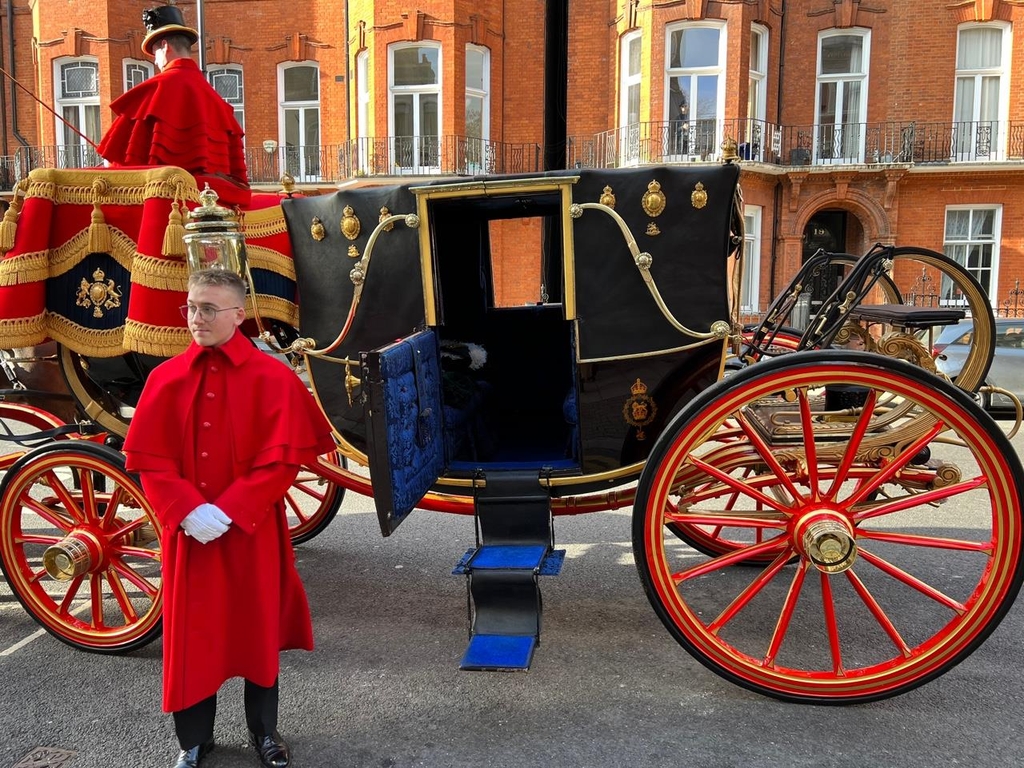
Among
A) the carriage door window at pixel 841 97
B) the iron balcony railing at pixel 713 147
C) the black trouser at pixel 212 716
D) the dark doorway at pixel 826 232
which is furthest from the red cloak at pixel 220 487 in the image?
the dark doorway at pixel 826 232

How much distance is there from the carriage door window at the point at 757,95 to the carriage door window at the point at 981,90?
371 centimetres

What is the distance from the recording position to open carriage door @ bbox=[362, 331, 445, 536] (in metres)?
2.74

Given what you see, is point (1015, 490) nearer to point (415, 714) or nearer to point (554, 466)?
point (554, 466)

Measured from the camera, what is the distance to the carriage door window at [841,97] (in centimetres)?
1558

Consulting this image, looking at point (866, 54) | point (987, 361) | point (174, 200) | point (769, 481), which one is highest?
point (866, 54)

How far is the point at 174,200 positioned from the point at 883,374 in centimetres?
293

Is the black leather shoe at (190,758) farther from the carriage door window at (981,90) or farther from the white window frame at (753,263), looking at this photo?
the carriage door window at (981,90)

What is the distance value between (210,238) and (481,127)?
1387 cm

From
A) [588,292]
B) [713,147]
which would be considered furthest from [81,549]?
[713,147]

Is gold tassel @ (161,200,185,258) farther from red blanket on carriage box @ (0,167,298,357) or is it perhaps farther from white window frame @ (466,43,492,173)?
white window frame @ (466,43,492,173)

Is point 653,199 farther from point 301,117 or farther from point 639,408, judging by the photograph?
point 301,117

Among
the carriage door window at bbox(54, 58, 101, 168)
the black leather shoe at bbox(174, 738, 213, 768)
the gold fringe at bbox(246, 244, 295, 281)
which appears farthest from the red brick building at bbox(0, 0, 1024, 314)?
the black leather shoe at bbox(174, 738, 213, 768)

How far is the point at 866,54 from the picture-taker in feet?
51.0

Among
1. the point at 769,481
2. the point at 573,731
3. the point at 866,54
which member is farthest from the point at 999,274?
the point at 573,731
